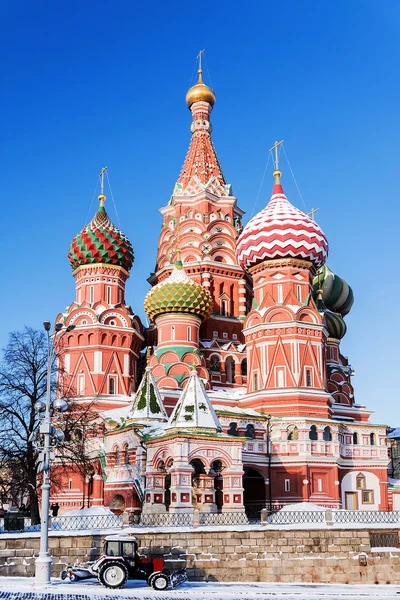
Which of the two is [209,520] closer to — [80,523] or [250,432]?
[80,523]

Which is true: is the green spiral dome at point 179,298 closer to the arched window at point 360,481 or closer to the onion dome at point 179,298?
the onion dome at point 179,298

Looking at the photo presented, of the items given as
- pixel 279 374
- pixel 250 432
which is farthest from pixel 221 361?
pixel 250 432

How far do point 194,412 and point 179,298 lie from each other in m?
12.1

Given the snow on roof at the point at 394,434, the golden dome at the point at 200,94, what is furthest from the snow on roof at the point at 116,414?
the snow on roof at the point at 394,434

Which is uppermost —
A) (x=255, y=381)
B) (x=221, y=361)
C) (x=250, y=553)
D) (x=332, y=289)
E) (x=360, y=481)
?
(x=332, y=289)

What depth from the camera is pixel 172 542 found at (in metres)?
18.1

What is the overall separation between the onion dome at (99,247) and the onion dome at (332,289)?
11500 mm

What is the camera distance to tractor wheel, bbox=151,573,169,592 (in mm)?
15984

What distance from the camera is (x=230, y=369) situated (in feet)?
127

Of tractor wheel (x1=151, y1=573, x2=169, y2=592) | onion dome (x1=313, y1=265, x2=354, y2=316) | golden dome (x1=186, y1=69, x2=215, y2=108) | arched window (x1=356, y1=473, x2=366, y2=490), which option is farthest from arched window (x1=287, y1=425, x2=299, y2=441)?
golden dome (x1=186, y1=69, x2=215, y2=108)

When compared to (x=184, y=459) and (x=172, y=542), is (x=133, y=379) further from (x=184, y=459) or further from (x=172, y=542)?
(x=172, y=542)

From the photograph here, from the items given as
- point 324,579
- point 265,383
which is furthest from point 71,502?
point 324,579

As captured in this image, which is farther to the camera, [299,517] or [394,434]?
[394,434]

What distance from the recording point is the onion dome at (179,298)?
36.8 metres
